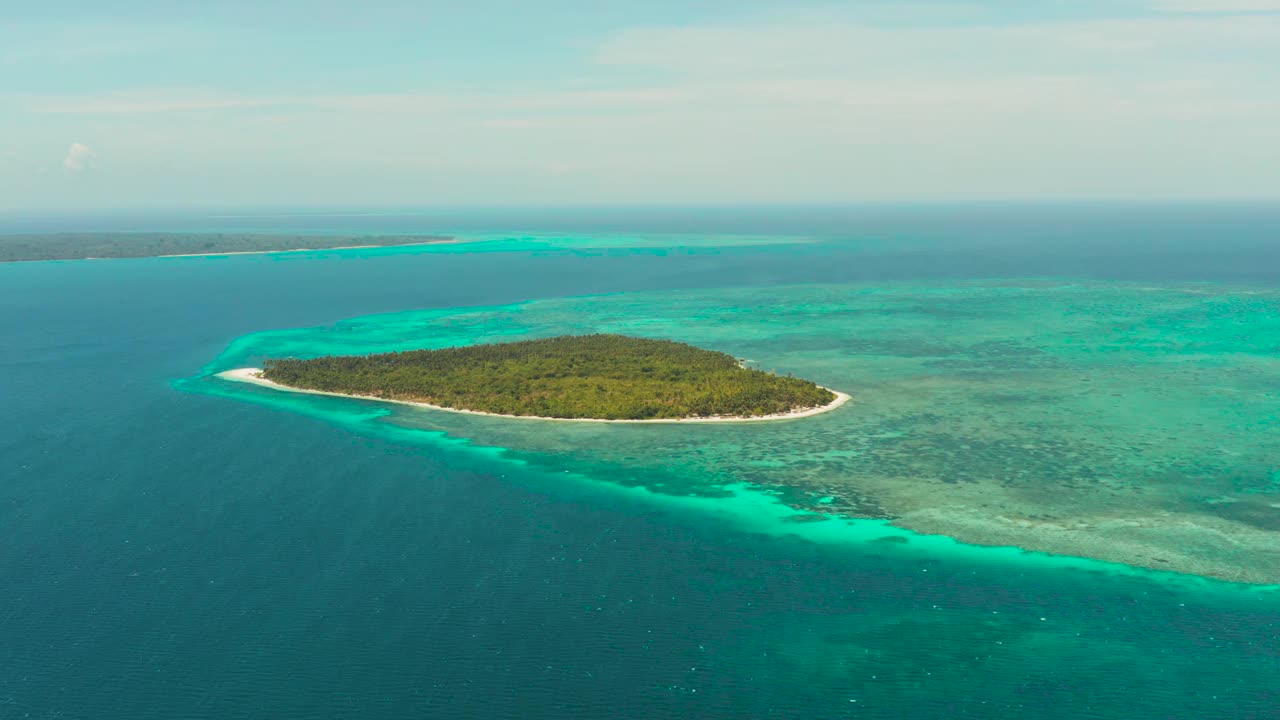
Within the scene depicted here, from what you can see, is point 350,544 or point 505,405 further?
point 505,405

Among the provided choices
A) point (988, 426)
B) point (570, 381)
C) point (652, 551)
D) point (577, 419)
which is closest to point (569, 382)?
point (570, 381)

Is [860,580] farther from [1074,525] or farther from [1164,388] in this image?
[1164,388]

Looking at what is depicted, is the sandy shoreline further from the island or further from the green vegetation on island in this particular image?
the green vegetation on island

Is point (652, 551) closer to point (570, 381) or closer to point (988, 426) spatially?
point (988, 426)

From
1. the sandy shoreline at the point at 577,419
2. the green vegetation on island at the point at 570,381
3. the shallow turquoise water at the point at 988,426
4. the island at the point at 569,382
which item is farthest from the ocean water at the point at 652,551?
the green vegetation on island at the point at 570,381

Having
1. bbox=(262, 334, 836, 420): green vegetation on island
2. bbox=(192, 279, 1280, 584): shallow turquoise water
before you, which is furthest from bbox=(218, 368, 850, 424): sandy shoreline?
bbox=(192, 279, 1280, 584): shallow turquoise water

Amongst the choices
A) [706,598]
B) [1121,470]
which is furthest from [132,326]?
[1121,470]
